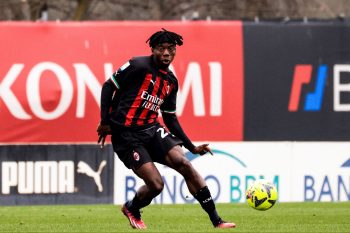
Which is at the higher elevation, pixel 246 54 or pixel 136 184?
pixel 246 54

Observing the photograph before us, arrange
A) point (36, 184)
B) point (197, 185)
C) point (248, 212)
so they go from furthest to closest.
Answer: point (36, 184)
point (248, 212)
point (197, 185)

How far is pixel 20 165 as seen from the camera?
62.5ft

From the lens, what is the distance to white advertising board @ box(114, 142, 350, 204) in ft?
64.1

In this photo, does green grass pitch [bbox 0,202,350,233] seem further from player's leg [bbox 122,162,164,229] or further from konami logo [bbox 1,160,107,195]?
konami logo [bbox 1,160,107,195]

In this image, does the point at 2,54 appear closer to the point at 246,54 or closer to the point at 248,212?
the point at 246,54

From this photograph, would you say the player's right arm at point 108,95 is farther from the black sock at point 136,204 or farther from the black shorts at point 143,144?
the black sock at point 136,204

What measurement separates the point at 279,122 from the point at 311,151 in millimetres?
1223

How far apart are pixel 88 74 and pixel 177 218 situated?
6749mm

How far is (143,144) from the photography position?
11.7m

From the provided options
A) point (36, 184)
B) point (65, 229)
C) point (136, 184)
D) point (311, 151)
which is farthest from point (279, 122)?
point (65, 229)

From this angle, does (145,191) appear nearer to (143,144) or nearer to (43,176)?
(143,144)

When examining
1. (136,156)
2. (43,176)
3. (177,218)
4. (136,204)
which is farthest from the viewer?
(43,176)

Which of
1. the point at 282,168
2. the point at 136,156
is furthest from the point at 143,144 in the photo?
the point at 282,168

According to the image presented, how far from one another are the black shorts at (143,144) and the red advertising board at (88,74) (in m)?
8.58
